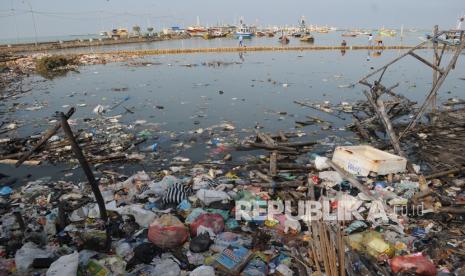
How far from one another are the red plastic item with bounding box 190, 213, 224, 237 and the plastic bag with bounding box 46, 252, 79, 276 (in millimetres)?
1739

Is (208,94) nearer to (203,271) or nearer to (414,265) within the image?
(203,271)

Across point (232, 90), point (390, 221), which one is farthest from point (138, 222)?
point (232, 90)

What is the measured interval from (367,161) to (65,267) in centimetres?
598

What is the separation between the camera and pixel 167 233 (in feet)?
15.7

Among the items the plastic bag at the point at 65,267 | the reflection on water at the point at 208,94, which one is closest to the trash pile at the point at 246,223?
the plastic bag at the point at 65,267

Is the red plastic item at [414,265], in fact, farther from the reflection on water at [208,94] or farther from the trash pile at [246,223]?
the reflection on water at [208,94]

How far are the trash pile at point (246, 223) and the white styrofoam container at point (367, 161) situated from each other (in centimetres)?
2

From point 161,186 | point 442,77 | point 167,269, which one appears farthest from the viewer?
Result: point 442,77

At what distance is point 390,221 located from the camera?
17.6 ft

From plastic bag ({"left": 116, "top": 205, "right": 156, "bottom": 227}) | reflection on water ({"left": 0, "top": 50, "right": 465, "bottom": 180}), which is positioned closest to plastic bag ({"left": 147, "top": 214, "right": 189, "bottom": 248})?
plastic bag ({"left": 116, "top": 205, "right": 156, "bottom": 227})

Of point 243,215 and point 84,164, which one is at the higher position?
point 84,164

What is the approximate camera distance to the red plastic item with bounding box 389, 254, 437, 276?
407 cm

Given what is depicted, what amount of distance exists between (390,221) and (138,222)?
13.9 ft

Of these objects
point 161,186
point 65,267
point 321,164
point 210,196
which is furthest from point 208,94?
point 65,267
